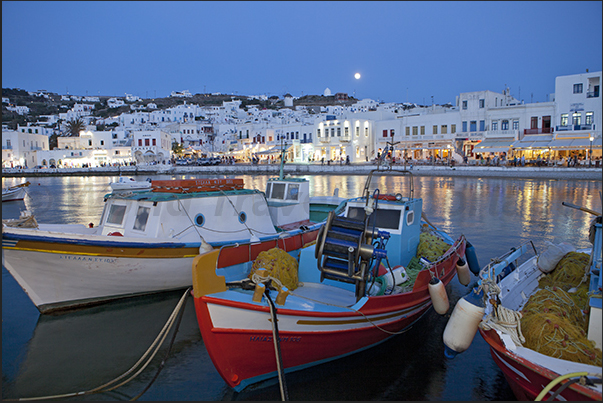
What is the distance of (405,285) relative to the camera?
8.01 m

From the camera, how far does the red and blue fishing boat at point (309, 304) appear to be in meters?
5.67

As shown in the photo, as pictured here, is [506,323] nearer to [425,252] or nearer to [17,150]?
[425,252]

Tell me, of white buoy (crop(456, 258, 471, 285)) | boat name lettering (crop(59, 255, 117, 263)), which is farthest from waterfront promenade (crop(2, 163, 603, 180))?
boat name lettering (crop(59, 255, 117, 263))

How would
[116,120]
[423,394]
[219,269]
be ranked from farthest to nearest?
[116,120], [219,269], [423,394]

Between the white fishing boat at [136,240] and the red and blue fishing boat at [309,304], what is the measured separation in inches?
85.1

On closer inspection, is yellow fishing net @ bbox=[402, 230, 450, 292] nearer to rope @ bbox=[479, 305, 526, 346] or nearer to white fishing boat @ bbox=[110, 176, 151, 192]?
rope @ bbox=[479, 305, 526, 346]

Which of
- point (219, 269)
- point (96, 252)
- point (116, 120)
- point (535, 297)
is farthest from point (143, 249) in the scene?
point (116, 120)

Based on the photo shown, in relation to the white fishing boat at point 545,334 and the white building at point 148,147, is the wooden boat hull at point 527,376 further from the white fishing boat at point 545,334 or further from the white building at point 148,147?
the white building at point 148,147

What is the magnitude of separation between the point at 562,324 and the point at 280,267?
438 centimetres

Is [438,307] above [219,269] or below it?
below

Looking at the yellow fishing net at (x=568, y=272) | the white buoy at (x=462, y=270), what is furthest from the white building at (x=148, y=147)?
the yellow fishing net at (x=568, y=272)

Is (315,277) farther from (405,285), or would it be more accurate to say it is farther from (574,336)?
(574,336)

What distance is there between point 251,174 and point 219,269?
4993 cm

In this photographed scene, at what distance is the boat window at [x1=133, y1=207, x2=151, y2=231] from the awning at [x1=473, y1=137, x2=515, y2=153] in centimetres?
4529
